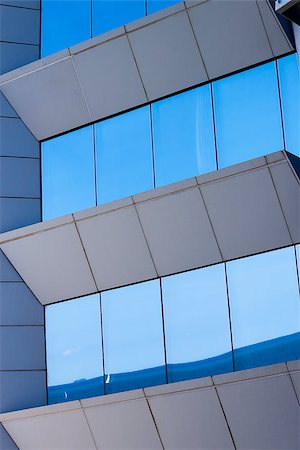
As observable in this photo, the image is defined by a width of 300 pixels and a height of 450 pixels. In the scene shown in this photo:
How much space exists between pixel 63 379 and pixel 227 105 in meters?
7.01

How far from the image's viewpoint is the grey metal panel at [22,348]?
21.1 meters

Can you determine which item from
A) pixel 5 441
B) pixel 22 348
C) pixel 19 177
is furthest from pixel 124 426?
pixel 19 177

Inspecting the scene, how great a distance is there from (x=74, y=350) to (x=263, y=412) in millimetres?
5023

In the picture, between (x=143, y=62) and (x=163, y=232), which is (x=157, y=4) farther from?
(x=163, y=232)

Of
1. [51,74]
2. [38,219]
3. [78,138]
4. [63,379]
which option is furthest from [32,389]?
[51,74]

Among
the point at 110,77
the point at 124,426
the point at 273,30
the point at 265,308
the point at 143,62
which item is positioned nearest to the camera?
the point at 265,308

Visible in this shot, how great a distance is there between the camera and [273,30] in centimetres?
1845

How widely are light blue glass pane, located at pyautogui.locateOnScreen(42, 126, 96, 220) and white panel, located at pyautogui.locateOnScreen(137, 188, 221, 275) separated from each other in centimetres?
217

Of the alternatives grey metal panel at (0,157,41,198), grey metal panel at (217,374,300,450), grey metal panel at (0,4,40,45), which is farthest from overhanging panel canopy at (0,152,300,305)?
grey metal panel at (0,4,40,45)

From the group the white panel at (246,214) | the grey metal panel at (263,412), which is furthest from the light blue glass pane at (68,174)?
the grey metal panel at (263,412)

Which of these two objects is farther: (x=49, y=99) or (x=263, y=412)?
(x=49, y=99)

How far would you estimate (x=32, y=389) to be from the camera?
21031mm

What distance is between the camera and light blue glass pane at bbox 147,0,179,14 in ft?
68.2

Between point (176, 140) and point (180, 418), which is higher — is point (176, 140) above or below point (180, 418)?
above
